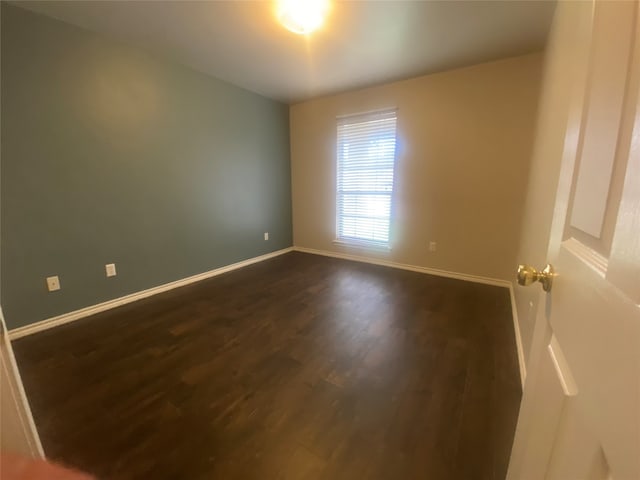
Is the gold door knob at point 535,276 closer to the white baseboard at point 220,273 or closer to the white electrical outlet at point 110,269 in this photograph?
the white baseboard at point 220,273

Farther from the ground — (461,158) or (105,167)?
(461,158)

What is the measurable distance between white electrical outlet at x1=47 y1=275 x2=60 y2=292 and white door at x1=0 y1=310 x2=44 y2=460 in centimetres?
205

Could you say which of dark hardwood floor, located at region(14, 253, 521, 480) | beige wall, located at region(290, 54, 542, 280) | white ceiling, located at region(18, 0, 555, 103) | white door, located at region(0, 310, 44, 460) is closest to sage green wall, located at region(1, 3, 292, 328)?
white ceiling, located at region(18, 0, 555, 103)

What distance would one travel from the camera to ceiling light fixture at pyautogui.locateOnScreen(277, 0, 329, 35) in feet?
6.13

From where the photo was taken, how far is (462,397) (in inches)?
57.0

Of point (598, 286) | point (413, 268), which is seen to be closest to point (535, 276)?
point (598, 286)

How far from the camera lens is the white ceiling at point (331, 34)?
1944 mm

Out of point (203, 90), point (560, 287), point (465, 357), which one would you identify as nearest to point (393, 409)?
point (465, 357)

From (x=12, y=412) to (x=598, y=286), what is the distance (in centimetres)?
120

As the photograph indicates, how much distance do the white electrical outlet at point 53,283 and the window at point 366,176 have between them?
3235 millimetres

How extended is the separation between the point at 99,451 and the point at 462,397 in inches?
69.4

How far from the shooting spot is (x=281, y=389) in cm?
152

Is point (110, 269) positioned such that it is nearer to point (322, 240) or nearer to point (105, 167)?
point (105, 167)

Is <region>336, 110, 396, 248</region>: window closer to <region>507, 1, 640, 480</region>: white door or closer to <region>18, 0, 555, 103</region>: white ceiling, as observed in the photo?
<region>18, 0, 555, 103</region>: white ceiling
